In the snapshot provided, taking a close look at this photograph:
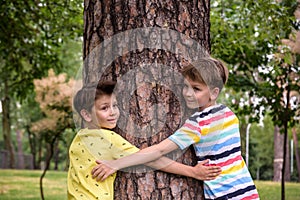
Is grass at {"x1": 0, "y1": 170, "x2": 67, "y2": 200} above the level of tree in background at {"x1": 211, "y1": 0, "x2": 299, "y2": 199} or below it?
below

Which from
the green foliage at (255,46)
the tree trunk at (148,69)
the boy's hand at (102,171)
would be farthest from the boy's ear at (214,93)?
the green foliage at (255,46)

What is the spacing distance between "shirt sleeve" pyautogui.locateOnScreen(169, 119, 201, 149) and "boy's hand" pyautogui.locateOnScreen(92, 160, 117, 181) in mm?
324

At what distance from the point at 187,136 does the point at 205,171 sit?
7.9 inches

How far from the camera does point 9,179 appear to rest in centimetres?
1311

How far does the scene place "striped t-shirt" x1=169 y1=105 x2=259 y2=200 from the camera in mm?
2402

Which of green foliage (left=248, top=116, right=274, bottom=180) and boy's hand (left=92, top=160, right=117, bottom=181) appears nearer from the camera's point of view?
boy's hand (left=92, top=160, right=117, bottom=181)

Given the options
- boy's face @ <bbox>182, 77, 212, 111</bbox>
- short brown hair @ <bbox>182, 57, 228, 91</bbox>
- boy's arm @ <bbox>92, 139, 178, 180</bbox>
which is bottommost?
boy's arm @ <bbox>92, 139, 178, 180</bbox>

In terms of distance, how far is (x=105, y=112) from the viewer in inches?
97.3

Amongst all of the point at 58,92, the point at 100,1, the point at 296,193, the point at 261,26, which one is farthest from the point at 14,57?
the point at 100,1

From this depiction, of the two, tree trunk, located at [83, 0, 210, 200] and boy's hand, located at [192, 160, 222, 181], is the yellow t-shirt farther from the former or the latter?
boy's hand, located at [192, 160, 222, 181]

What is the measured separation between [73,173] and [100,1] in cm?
91

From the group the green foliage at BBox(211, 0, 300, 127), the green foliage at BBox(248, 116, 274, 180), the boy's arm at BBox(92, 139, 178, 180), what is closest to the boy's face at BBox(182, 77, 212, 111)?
the boy's arm at BBox(92, 139, 178, 180)

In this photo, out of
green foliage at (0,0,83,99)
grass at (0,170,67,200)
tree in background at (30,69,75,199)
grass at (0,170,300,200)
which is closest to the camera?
green foliage at (0,0,83,99)

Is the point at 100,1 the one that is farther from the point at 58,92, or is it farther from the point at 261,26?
the point at 58,92
